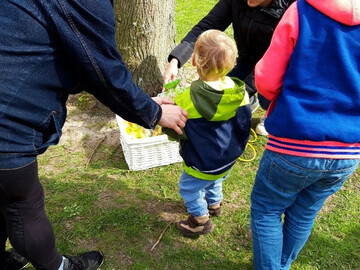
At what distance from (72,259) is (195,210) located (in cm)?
87

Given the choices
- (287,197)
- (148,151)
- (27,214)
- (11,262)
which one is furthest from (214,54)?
(11,262)

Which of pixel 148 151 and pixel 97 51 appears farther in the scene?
pixel 148 151

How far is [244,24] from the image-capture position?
2871 millimetres

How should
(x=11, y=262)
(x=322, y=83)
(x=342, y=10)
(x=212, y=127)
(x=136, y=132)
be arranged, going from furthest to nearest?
(x=136, y=132) → (x=11, y=262) → (x=212, y=127) → (x=322, y=83) → (x=342, y=10)

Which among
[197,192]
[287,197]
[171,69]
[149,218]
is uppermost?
[171,69]

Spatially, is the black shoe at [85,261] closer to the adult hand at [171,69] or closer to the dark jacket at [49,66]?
the dark jacket at [49,66]

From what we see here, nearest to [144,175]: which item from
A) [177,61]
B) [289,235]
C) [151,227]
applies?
[151,227]

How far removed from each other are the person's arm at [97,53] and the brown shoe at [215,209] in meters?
1.18

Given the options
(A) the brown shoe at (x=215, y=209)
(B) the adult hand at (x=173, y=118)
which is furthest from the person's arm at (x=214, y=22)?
(A) the brown shoe at (x=215, y=209)

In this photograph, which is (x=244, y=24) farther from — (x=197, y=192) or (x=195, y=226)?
(x=195, y=226)

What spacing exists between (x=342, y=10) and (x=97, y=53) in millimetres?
979

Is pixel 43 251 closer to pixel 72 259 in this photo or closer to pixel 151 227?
pixel 72 259

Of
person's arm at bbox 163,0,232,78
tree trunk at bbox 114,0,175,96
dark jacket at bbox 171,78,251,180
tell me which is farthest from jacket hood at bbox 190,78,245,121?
tree trunk at bbox 114,0,175,96

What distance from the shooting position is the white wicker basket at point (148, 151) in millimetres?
2959
